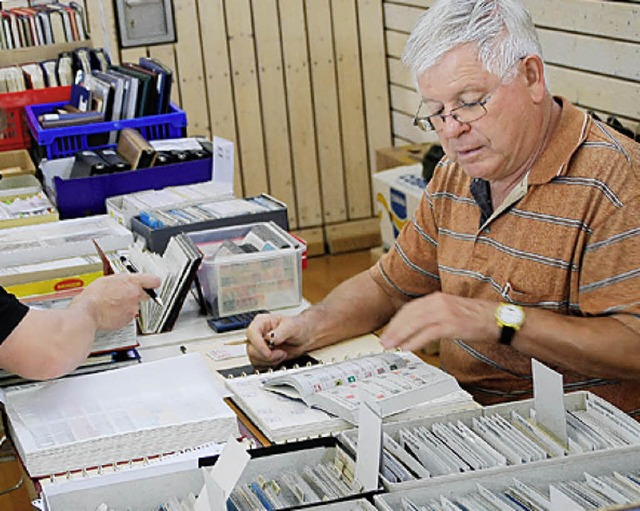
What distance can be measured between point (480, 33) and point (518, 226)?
465 mm

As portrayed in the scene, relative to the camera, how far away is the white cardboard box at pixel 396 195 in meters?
5.93

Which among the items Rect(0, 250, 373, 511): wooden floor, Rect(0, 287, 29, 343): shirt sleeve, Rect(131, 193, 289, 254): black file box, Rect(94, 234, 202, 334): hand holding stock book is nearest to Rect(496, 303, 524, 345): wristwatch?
Rect(94, 234, 202, 334): hand holding stock book

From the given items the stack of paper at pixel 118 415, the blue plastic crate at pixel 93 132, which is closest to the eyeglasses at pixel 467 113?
the stack of paper at pixel 118 415

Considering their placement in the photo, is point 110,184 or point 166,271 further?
point 110,184

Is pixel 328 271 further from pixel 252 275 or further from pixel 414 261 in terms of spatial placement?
pixel 414 261

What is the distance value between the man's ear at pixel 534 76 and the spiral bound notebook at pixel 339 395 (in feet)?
2.23

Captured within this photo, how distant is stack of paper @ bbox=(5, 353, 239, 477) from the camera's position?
2.30 m

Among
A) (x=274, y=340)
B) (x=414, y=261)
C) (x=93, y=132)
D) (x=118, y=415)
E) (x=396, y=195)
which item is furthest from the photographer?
(x=396, y=195)

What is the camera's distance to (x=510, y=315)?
2.41m

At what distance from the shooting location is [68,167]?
14.2 ft

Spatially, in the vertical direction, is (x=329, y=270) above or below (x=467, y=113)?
below

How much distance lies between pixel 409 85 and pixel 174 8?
1.56m

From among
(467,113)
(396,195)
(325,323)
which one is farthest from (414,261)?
(396,195)

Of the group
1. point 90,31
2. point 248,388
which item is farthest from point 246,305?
point 90,31
